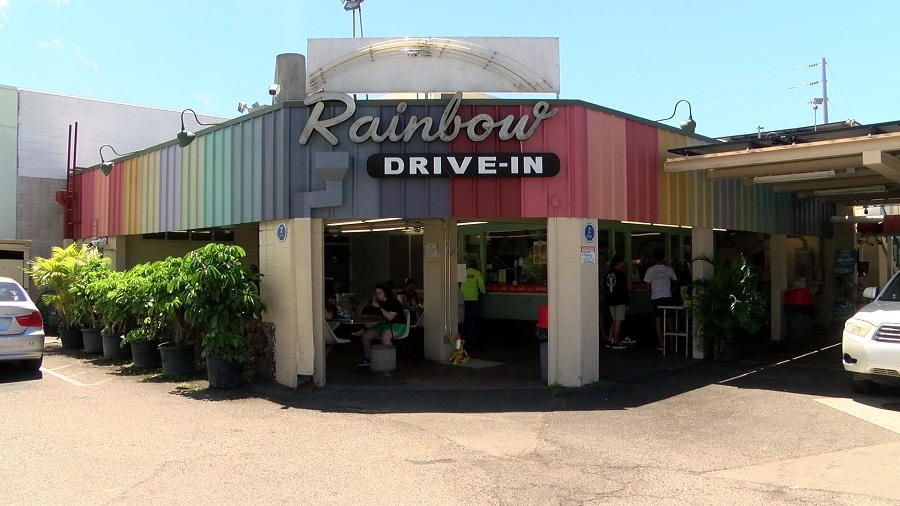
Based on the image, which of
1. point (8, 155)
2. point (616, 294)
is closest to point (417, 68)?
point (616, 294)

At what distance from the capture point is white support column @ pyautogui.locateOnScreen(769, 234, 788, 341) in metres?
15.0

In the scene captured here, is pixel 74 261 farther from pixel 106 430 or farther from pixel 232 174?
pixel 106 430

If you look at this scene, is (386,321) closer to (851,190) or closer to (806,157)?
(806,157)

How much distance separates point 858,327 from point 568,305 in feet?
11.9

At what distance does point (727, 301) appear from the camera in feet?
37.4

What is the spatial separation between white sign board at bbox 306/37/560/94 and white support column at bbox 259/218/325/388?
231 cm

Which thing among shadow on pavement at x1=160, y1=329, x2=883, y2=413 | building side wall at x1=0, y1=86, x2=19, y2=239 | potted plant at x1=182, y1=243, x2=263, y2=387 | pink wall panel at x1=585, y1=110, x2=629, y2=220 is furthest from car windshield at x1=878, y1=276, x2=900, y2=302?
building side wall at x1=0, y1=86, x2=19, y2=239

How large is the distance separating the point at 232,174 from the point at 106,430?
4694 millimetres

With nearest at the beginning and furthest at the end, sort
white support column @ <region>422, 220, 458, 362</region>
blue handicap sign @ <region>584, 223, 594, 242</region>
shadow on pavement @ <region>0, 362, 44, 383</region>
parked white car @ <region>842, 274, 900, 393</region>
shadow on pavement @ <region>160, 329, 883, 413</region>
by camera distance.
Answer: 1. parked white car @ <region>842, 274, 900, 393</region>
2. shadow on pavement @ <region>160, 329, 883, 413</region>
3. blue handicap sign @ <region>584, 223, 594, 242</region>
4. shadow on pavement @ <region>0, 362, 44, 383</region>
5. white support column @ <region>422, 220, 458, 362</region>

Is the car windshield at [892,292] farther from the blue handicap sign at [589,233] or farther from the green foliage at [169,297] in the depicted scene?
the green foliage at [169,297]

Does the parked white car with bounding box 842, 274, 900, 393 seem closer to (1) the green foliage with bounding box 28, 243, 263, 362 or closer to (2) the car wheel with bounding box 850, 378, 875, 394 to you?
(2) the car wheel with bounding box 850, 378, 875, 394

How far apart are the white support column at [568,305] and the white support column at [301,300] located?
3226 mm

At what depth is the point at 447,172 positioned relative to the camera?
9547 millimetres

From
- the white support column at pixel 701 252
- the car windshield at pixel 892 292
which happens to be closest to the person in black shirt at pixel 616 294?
the white support column at pixel 701 252
